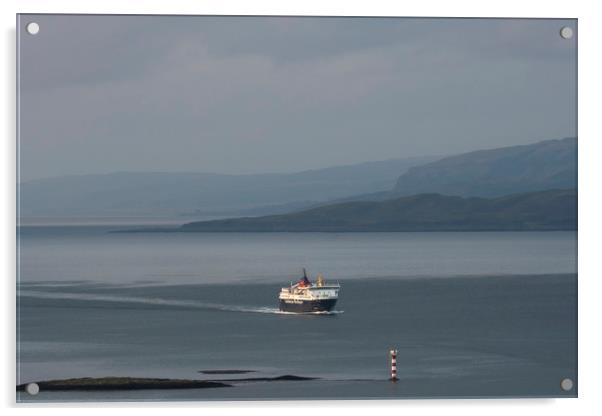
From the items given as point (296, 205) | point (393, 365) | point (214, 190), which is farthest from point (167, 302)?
point (393, 365)

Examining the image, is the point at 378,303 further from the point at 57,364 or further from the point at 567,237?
the point at 57,364

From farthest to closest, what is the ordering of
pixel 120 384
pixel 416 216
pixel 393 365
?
pixel 416 216 < pixel 393 365 < pixel 120 384

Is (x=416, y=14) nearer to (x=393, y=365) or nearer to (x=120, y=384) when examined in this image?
(x=393, y=365)

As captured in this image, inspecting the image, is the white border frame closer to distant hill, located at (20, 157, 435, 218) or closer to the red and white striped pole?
the red and white striped pole

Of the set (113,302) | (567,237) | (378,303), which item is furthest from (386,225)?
(113,302)

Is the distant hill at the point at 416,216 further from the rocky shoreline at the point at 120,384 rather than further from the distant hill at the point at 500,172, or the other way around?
the rocky shoreline at the point at 120,384

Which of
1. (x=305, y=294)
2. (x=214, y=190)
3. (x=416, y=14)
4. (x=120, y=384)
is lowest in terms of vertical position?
(x=120, y=384)
